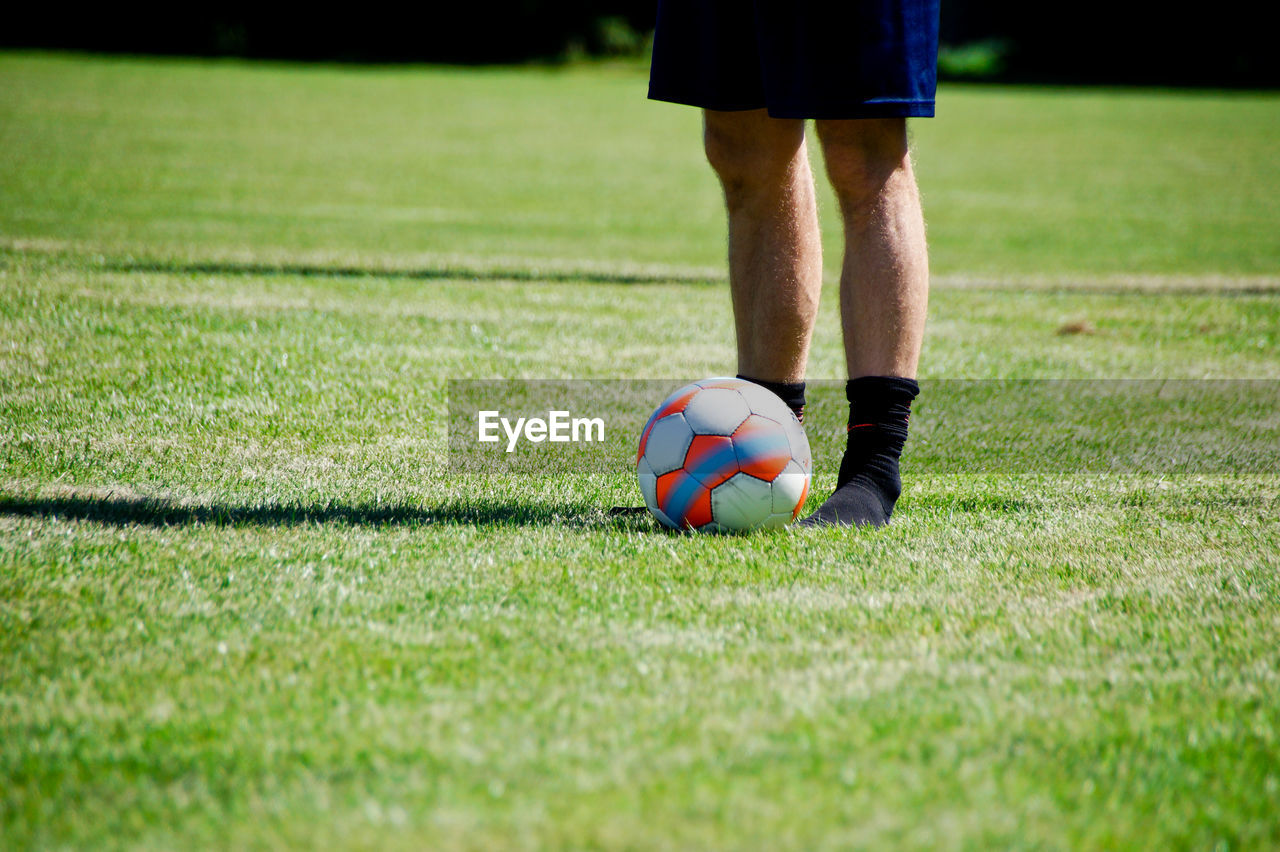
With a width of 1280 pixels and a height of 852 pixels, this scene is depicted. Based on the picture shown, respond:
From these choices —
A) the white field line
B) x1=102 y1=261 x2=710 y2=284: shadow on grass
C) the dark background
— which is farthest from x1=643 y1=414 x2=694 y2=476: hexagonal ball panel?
the dark background

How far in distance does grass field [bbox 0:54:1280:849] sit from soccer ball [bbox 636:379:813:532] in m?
0.09

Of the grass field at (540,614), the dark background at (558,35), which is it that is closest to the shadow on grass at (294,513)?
the grass field at (540,614)

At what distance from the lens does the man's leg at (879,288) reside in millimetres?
2988

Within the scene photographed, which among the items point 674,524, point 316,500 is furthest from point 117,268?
point 674,524

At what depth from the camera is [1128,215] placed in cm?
1339

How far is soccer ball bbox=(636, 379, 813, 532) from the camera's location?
2.79 metres

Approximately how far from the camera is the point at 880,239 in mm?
3016

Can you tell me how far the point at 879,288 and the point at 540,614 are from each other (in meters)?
1.27

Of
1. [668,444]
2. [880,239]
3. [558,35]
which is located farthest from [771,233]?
[558,35]

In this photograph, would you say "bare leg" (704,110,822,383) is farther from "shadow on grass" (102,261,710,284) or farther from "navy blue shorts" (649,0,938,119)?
"shadow on grass" (102,261,710,284)

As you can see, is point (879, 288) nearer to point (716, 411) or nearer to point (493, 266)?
point (716, 411)

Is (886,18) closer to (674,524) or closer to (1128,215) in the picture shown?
(674,524)

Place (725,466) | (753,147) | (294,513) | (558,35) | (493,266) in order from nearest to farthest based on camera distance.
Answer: (725,466)
(294,513)
(753,147)
(493,266)
(558,35)

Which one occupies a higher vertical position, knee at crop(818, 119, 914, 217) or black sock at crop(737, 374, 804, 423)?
knee at crop(818, 119, 914, 217)
